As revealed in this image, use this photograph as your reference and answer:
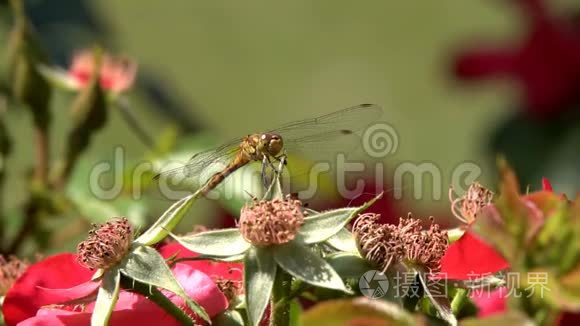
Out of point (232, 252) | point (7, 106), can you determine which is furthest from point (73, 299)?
point (7, 106)

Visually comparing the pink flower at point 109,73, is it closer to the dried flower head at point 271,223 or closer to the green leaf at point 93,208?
the green leaf at point 93,208

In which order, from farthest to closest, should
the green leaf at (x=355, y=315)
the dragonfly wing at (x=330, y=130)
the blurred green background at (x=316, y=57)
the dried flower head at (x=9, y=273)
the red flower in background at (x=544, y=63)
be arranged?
the blurred green background at (x=316, y=57), the red flower in background at (x=544, y=63), the dragonfly wing at (x=330, y=130), the dried flower head at (x=9, y=273), the green leaf at (x=355, y=315)

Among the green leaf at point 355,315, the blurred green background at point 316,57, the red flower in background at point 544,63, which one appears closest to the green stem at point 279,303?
the green leaf at point 355,315

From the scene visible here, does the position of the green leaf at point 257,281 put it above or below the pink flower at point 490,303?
above

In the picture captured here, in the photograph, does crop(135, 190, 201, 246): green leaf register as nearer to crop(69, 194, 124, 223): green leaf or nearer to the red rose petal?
the red rose petal

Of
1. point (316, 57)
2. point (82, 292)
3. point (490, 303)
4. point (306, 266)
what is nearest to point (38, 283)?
point (82, 292)

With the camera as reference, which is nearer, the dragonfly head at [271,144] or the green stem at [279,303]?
the green stem at [279,303]

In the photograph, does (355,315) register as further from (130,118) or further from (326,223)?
(130,118)
